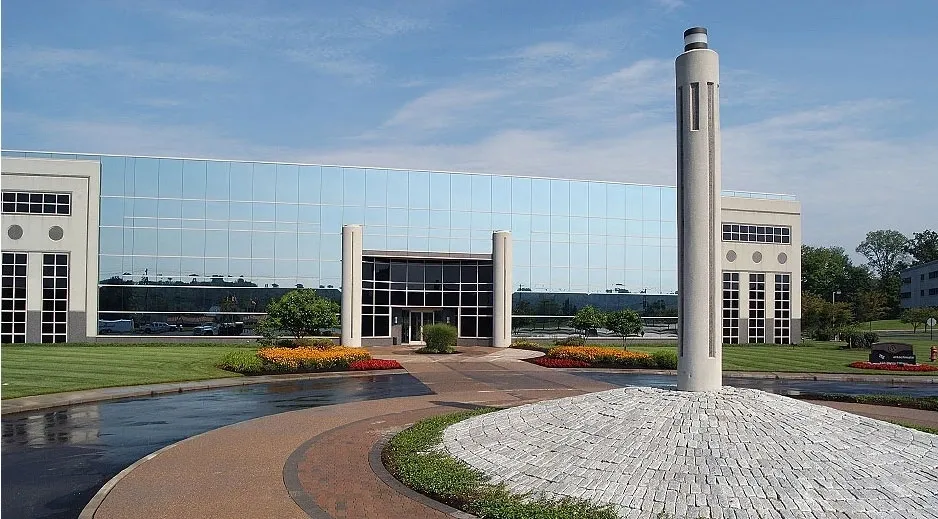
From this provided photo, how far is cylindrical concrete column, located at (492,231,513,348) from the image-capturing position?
49125 millimetres

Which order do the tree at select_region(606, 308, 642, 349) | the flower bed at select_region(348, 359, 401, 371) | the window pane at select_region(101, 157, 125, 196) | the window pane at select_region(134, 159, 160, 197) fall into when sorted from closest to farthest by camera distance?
the flower bed at select_region(348, 359, 401, 371)
the tree at select_region(606, 308, 642, 349)
the window pane at select_region(101, 157, 125, 196)
the window pane at select_region(134, 159, 160, 197)

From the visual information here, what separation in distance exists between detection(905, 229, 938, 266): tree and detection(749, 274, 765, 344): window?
3668 inches

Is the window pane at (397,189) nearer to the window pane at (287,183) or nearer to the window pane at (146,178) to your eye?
the window pane at (287,183)

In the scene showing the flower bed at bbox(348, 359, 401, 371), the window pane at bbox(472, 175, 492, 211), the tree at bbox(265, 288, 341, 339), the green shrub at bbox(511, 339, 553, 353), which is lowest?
the green shrub at bbox(511, 339, 553, 353)

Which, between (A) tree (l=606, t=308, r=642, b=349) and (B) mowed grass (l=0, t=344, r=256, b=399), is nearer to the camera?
(B) mowed grass (l=0, t=344, r=256, b=399)

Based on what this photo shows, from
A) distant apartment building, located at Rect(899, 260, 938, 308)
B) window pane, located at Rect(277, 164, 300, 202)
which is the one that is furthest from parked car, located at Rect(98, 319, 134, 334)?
distant apartment building, located at Rect(899, 260, 938, 308)

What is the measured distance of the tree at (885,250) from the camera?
144 m

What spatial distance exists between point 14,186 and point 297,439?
3815 centimetres

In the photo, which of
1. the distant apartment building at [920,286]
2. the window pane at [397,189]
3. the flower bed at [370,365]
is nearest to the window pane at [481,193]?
the window pane at [397,189]

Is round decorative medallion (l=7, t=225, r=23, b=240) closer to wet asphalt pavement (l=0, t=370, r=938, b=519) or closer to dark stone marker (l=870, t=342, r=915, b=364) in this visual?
wet asphalt pavement (l=0, t=370, r=938, b=519)

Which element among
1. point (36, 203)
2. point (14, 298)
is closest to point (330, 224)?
point (36, 203)

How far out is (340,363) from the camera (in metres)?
31.4

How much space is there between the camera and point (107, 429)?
16.5 meters

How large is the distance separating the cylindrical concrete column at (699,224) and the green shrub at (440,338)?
28719 millimetres
